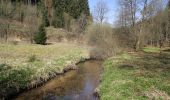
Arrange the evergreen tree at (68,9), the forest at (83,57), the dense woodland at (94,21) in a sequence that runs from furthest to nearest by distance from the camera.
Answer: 1. the evergreen tree at (68,9)
2. the dense woodland at (94,21)
3. the forest at (83,57)

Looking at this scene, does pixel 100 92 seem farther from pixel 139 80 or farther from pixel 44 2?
pixel 44 2

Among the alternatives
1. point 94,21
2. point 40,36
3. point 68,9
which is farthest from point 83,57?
point 68,9

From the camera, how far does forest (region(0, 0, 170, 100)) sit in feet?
53.3

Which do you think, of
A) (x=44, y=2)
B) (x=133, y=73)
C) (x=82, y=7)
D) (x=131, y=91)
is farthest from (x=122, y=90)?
(x=82, y=7)

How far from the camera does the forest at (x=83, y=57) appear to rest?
1625cm

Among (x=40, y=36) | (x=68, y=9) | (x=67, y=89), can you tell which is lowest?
(x=67, y=89)

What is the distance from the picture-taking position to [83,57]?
36.8 m

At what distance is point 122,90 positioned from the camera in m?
14.8

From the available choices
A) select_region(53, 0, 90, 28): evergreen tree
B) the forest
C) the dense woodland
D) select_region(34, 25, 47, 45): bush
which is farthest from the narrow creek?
select_region(53, 0, 90, 28): evergreen tree

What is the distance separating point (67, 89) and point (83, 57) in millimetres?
18145

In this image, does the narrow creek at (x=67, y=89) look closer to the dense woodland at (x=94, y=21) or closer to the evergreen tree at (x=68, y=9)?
the dense woodland at (x=94, y=21)

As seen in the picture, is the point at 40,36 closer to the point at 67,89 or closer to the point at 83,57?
the point at 83,57

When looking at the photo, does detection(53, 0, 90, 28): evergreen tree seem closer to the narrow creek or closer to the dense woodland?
the dense woodland

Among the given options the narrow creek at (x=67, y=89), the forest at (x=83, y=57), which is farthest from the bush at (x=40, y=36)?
the narrow creek at (x=67, y=89)
